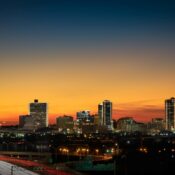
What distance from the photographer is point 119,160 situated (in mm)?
121062

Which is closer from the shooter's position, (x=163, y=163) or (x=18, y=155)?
(x=163, y=163)

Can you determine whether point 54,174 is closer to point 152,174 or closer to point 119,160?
point 152,174

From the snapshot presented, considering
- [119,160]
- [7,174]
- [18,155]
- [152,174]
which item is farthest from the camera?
[18,155]

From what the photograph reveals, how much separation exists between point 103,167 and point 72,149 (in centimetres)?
5734

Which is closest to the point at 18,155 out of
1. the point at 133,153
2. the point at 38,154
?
the point at 38,154

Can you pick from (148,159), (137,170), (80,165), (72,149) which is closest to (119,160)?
(137,170)

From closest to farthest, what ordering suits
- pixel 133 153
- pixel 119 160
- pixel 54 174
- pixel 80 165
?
pixel 54 174
pixel 80 165
pixel 119 160
pixel 133 153

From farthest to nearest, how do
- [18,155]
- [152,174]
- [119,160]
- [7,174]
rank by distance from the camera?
[18,155], [119,160], [152,174], [7,174]

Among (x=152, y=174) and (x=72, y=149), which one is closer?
(x=152, y=174)

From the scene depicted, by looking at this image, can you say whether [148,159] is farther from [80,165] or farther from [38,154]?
[80,165]

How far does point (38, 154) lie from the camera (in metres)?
122

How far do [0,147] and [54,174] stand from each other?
107m

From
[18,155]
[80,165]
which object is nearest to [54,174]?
[80,165]

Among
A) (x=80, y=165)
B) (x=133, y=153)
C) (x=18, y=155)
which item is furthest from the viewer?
(x=133, y=153)
